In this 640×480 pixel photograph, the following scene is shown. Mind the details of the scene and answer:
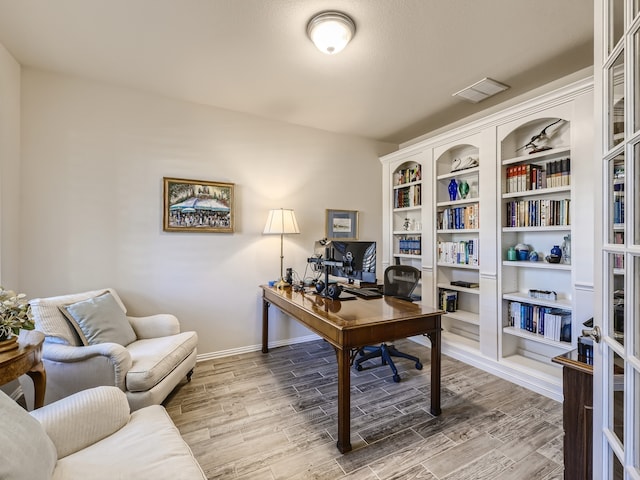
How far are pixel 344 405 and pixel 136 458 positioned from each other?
109cm

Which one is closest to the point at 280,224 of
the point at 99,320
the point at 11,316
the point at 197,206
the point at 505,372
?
the point at 197,206

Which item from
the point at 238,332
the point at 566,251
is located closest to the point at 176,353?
the point at 238,332

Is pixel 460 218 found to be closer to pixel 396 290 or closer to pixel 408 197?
pixel 408 197

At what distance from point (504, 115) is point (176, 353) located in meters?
3.45

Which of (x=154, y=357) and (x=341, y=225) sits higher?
(x=341, y=225)

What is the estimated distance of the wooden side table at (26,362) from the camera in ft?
4.60

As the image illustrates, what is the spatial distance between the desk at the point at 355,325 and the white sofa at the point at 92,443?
0.92 metres

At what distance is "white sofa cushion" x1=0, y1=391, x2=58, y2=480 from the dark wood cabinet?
6.36 ft

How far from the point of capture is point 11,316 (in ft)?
4.98

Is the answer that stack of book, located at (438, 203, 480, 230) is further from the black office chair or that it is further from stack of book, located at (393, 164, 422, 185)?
the black office chair

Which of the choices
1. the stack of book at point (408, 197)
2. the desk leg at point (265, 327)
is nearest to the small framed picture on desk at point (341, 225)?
the stack of book at point (408, 197)

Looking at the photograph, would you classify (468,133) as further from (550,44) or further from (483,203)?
(550,44)

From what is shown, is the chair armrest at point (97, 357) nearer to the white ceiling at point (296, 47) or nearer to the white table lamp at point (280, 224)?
the white table lamp at point (280, 224)

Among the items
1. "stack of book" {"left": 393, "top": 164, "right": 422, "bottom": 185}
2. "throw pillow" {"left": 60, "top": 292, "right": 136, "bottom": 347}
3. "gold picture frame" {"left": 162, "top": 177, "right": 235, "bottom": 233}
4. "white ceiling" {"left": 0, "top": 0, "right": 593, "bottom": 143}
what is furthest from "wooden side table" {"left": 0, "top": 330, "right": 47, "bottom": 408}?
"stack of book" {"left": 393, "top": 164, "right": 422, "bottom": 185}
